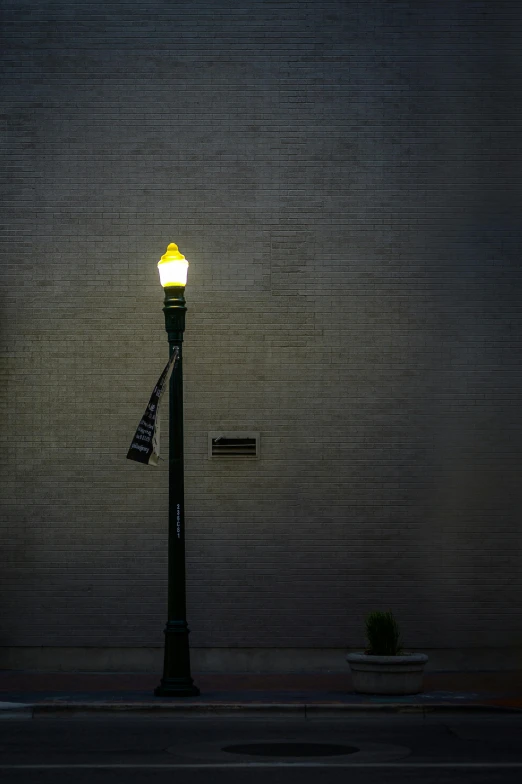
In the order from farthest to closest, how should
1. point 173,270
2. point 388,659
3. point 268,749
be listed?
point 173,270, point 388,659, point 268,749

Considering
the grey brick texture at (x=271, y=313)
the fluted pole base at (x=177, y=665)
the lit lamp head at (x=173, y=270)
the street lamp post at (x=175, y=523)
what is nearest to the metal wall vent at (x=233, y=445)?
the grey brick texture at (x=271, y=313)

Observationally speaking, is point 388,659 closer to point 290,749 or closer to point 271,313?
point 290,749

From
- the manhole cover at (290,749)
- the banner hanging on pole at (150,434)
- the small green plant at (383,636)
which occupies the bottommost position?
the manhole cover at (290,749)

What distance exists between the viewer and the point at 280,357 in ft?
54.9

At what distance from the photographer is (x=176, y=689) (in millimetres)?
13875

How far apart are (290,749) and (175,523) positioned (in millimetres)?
3674

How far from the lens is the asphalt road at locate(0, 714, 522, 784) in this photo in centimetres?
968

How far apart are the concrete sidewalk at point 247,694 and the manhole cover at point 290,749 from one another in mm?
1903

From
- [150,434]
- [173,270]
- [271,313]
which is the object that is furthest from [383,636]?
[271,313]

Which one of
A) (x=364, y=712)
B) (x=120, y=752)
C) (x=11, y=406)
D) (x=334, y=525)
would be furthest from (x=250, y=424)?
(x=120, y=752)

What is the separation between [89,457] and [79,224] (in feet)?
10.3

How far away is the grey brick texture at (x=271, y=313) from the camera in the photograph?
16547 millimetres

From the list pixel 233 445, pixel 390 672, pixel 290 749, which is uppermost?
pixel 233 445

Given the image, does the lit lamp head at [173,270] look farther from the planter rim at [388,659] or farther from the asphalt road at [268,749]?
the asphalt road at [268,749]
